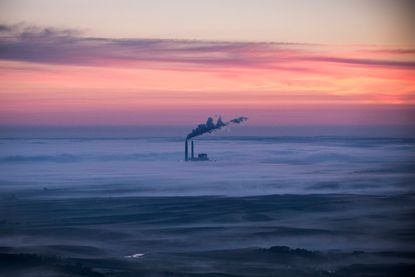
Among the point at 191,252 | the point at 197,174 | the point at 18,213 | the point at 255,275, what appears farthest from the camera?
the point at 197,174

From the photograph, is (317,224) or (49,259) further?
(317,224)

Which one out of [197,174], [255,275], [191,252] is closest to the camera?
[255,275]

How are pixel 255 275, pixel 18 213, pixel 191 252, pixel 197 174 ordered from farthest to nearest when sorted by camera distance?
pixel 197 174 → pixel 18 213 → pixel 191 252 → pixel 255 275

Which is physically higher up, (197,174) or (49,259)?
(197,174)

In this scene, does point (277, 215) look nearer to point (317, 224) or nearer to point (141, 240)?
point (317, 224)

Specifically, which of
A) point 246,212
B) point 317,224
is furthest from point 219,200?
point 317,224

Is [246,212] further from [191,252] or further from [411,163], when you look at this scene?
[411,163]

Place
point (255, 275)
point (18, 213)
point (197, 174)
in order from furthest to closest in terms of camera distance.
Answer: point (197, 174) → point (18, 213) → point (255, 275)

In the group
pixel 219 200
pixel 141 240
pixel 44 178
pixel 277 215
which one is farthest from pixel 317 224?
pixel 44 178

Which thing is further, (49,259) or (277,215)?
(277,215)
